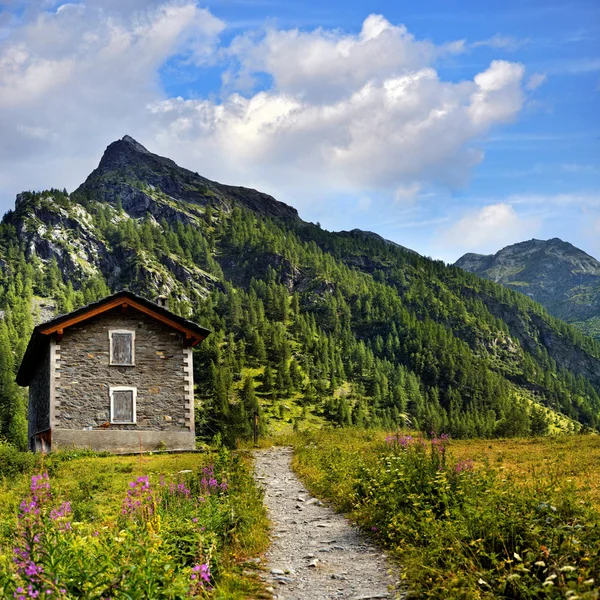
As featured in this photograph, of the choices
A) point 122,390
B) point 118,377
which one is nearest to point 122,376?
point 118,377

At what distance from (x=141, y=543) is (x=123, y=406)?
23204 mm

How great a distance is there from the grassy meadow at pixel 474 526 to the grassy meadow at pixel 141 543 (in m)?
2.22

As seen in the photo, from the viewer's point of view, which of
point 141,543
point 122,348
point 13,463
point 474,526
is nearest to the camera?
point 141,543

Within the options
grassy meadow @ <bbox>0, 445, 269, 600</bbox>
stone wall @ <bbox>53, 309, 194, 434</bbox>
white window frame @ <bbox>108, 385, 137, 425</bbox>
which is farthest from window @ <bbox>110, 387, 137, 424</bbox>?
grassy meadow @ <bbox>0, 445, 269, 600</bbox>

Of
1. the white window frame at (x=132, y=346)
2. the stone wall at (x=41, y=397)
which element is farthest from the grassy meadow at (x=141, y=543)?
the stone wall at (x=41, y=397)

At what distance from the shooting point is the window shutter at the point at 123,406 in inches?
1128

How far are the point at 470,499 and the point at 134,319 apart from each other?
23353mm

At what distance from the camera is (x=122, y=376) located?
29.1 metres

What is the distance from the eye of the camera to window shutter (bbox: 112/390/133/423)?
28.7 meters

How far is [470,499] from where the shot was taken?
9227mm

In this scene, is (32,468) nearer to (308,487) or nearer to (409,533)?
(308,487)

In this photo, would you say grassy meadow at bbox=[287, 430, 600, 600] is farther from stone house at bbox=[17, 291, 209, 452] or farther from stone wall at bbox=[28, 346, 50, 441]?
stone wall at bbox=[28, 346, 50, 441]

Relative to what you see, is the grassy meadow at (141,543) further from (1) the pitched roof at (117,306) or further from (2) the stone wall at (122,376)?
(1) the pitched roof at (117,306)

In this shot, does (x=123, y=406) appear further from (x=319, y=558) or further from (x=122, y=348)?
(x=319, y=558)
